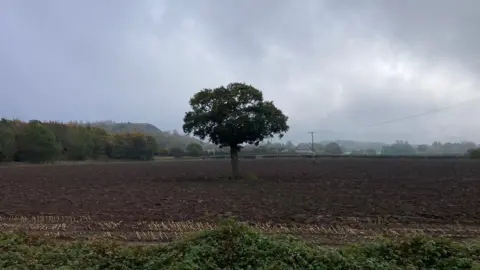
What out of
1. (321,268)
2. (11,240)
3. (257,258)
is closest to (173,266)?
(257,258)

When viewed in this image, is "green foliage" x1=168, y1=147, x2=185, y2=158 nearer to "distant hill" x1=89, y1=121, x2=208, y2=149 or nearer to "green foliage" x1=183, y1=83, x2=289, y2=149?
"distant hill" x1=89, y1=121, x2=208, y2=149

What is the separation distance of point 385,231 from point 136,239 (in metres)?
6.74

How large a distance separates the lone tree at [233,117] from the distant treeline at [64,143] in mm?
51091

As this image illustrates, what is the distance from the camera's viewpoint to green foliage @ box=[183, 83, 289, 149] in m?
31.4

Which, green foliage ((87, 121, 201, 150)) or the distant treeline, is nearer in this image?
the distant treeline

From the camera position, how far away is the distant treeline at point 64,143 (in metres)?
75.4

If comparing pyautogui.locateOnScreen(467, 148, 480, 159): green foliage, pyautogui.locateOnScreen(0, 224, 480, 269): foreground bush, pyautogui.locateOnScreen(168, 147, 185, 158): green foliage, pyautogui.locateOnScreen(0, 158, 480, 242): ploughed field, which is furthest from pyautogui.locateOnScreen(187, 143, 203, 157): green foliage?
pyautogui.locateOnScreen(0, 224, 480, 269): foreground bush

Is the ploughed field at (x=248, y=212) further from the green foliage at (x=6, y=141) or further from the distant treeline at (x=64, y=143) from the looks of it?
the distant treeline at (x=64, y=143)

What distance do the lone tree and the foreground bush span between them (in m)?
23.1

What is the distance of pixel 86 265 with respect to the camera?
7.39m

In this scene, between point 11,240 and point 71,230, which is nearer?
point 11,240

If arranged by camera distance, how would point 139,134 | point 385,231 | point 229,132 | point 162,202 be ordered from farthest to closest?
point 139,134 < point 229,132 < point 162,202 < point 385,231

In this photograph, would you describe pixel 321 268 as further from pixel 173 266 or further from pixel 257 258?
pixel 173 266

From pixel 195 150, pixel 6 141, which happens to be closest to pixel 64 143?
pixel 6 141
